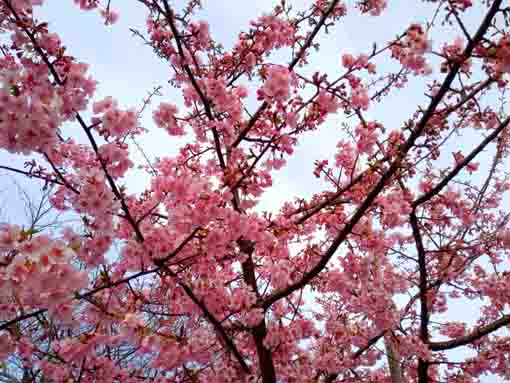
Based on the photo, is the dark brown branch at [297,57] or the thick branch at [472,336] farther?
the thick branch at [472,336]

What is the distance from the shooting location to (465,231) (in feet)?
20.9

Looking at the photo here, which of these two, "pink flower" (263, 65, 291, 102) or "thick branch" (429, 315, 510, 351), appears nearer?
"pink flower" (263, 65, 291, 102)

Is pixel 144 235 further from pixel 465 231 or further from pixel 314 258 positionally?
pixel 465 231

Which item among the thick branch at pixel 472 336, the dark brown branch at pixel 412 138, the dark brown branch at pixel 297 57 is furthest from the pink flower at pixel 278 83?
the thick branch at pixel 472 336

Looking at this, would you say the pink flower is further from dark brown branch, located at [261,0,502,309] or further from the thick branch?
the thick branch

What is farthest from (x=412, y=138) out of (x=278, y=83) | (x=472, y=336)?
(x=472, y=336)

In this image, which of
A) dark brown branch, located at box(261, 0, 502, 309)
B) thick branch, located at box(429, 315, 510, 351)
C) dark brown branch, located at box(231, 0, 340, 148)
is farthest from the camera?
thick branch, located at box(429, 315, 510, 351)

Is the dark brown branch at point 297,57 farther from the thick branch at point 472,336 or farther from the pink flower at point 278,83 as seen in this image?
the thick branch at point 472,336

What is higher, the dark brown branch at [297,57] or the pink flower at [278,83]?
the dark brown branch at [297,57]

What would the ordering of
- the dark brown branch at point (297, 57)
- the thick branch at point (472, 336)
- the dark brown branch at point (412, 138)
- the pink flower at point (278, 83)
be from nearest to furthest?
the dark brown branch at point (412, 138) < the pink flower at point (278, 83) < the dark brown branch at point (297, 57) < the thick branch at point (472, 336)

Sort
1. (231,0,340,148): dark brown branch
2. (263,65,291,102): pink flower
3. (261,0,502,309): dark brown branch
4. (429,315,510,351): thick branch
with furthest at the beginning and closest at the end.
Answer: (429,315,510,351): thick branch
(231,0,340,148): dark brown branch
(263,65,291,102): pink flower
(261,0,502,309): dark brown branch

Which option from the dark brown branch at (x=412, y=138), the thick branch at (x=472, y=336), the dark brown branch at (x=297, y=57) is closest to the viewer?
the dark brown branch at (x=412, y=138)

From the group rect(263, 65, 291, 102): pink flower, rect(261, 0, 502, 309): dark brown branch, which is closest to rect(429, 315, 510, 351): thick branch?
rect(261, 0, 502, 309): dark brown branch

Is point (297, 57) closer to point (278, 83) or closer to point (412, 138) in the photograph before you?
point (278, 83)
